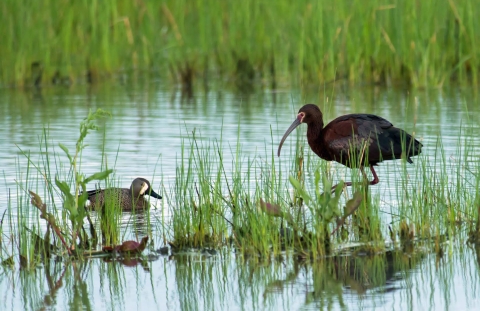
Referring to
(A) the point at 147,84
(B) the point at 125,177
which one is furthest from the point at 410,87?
(B) the point at 125,177

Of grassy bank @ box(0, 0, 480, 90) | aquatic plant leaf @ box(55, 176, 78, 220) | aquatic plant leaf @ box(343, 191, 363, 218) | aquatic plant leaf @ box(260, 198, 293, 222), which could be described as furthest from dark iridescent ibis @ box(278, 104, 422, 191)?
grassy bank @ box(0, 0, 480, 90)

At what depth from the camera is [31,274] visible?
Answer: 501 cm

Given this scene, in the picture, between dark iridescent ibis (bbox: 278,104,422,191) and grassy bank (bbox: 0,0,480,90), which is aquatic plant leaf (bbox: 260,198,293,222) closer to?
dark iridescent ibis (bbox: 278,104,422,191)

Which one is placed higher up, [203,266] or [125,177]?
[125,177]

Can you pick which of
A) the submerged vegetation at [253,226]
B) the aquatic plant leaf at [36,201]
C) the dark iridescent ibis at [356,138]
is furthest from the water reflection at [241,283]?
the dark iridescent ibis at [356,138]

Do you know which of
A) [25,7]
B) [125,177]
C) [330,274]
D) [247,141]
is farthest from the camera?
[25,7]

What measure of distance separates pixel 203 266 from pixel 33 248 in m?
0.88

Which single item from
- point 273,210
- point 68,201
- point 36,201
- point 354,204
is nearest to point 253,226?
point 273,210

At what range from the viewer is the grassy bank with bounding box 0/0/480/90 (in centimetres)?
1292

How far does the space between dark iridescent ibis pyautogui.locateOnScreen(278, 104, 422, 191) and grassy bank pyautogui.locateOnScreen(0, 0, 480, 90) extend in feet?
17.3

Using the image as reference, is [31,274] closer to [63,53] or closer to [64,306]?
[64,306]

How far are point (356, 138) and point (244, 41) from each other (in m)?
7.90

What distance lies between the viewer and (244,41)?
14773 millimetres

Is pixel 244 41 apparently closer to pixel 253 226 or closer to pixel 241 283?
pixel 253 226
